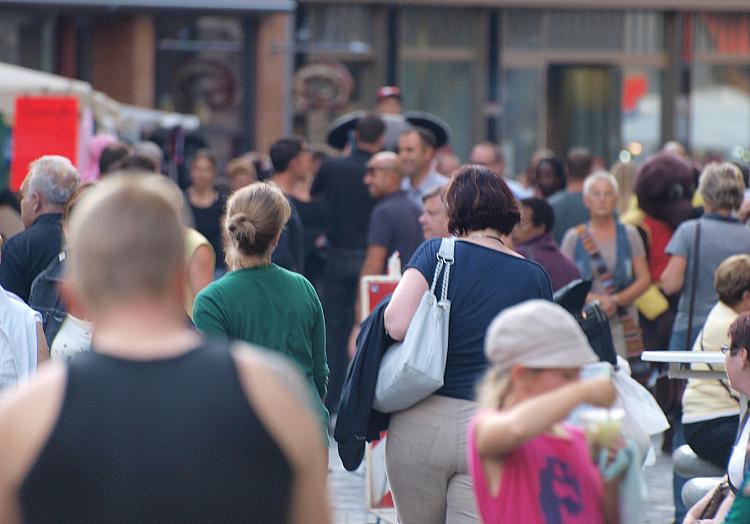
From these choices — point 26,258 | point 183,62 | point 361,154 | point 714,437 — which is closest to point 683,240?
point 714,437

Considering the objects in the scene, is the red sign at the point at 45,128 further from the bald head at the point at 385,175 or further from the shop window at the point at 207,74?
the shop window at the point at 207,74

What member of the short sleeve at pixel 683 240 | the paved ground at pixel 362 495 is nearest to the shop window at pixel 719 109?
the paved ground at pixel 362 495

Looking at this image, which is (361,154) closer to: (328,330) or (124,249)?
(328,330)

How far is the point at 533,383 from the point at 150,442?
3.39ft

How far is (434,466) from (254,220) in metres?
1.08

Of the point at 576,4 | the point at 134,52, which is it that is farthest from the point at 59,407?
the point at 576,4

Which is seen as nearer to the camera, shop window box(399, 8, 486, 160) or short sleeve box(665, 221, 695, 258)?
short sleeve box(665, 221, 695, 258)

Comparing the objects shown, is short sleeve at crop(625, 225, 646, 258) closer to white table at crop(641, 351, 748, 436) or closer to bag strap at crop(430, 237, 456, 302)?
white table at crop(641, 351, 748, 436)

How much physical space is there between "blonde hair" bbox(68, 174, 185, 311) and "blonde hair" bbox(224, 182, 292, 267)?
2.66 meters

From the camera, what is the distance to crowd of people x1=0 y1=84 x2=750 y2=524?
2.60 m

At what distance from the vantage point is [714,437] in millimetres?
6676

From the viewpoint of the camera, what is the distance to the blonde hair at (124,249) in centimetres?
261

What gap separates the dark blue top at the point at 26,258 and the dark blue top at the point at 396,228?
123 inches

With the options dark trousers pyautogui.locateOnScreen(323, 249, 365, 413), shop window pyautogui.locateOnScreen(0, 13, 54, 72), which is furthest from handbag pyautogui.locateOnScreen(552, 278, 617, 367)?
shop window pyautogui.locateOnScreen(0, 13, 54, 72)
